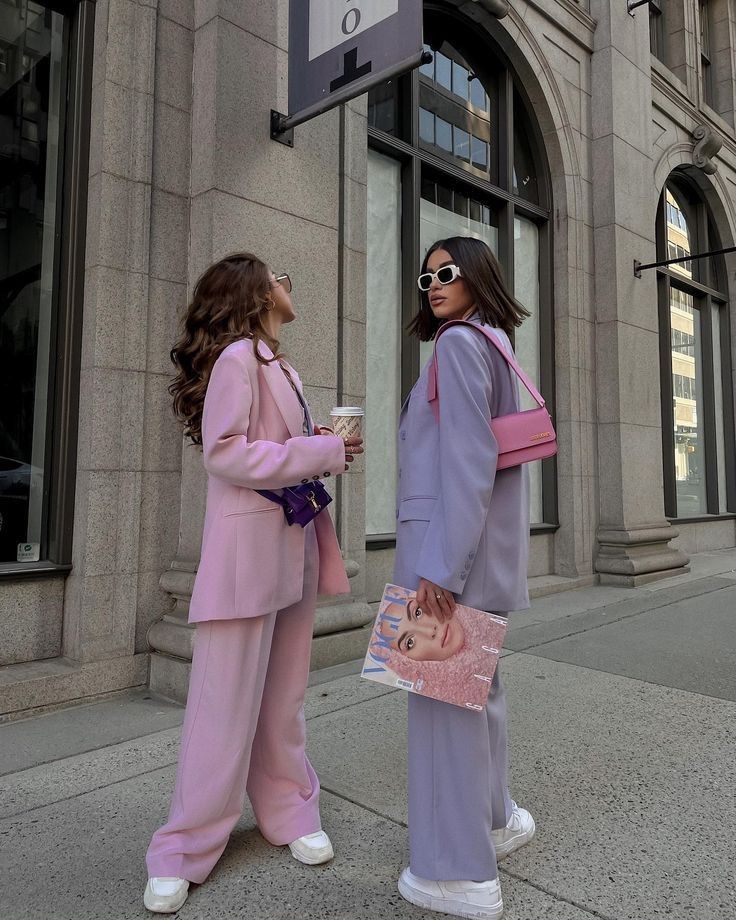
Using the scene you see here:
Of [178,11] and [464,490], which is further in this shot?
[178,11]

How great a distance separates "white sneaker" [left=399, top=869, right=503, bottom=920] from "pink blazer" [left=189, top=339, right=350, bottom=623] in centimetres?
97

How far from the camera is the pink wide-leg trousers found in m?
2.20

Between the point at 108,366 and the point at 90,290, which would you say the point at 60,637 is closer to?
the point at 108,366

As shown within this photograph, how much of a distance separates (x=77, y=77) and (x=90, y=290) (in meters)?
1.42

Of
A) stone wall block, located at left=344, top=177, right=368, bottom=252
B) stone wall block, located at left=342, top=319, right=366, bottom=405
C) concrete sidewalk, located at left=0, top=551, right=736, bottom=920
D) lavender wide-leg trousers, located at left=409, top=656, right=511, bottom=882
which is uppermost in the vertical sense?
stone wall block, located at left=344, top=177, right=368, bottom=252

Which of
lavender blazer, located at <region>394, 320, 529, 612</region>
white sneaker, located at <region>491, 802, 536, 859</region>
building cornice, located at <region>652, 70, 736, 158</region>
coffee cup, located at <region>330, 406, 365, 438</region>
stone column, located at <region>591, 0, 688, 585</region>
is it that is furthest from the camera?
building cornice, located at <region>652, 70, 736, 158</region>

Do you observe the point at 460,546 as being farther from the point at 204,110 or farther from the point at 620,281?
the point at 620,281

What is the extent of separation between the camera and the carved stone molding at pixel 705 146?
10.4 meters

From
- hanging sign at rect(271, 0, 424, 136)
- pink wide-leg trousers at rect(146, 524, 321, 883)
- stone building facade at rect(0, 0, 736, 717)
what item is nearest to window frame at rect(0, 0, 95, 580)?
stone building facade at rect(0, 0, 736, 717)

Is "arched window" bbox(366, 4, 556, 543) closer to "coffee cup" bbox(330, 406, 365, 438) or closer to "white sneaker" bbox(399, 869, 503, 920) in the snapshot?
"coffee cup" bbox(330, 406, 365, 438)

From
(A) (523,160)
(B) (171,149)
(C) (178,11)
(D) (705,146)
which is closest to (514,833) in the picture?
(B) (171,149)

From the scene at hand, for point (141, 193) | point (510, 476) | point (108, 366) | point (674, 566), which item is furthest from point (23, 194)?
point (674, 566)

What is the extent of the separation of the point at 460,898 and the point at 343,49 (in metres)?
4.37

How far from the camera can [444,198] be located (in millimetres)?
7262
